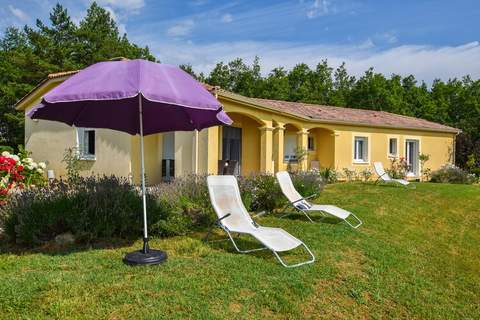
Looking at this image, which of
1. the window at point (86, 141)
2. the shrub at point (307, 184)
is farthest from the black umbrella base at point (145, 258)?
the window at point (86, 141)

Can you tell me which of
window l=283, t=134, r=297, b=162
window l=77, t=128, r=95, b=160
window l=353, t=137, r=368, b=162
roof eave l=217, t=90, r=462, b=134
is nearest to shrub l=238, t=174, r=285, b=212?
roof eave l=217, t=90, r=462, b=134

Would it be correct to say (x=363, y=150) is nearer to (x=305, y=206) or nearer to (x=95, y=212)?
(x=305, y=206)

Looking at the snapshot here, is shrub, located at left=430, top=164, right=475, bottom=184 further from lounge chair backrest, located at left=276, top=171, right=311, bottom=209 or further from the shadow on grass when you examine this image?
the shadow on grass

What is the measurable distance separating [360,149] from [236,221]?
15764 millimetres

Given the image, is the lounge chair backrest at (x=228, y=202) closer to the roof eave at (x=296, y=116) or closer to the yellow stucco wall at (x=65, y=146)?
the roof eave at (x=296, y=116)

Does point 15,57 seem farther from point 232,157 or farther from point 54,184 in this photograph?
point 54,184

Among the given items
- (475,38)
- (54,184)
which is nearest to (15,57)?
(54,184)

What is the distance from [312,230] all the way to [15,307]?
16.5ft

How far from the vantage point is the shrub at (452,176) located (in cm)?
1931

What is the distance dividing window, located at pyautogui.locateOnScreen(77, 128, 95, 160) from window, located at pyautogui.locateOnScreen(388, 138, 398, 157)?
15382mm

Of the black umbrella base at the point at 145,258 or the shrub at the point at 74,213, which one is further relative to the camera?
the shrub at the point at 74,213

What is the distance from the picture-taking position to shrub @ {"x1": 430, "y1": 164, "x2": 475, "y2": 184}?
19.3 metres

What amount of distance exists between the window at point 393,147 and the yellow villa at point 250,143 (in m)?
0.05

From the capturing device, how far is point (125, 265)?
484 cm
